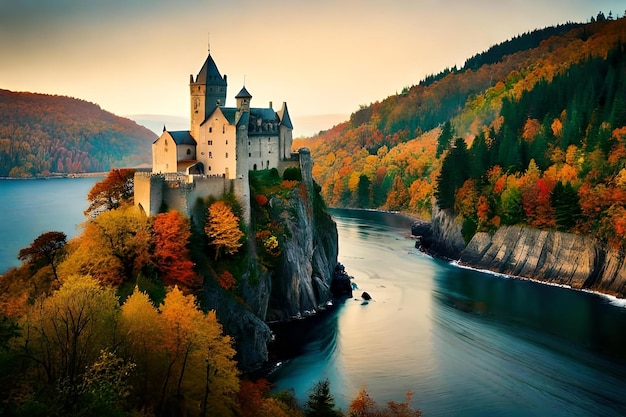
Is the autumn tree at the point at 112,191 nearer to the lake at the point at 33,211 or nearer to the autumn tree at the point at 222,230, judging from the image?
the lake at the point at 33,211

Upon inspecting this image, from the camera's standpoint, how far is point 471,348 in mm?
47719

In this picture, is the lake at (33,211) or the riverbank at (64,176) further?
the riverbank at (64,176)

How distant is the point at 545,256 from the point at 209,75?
3855 cm

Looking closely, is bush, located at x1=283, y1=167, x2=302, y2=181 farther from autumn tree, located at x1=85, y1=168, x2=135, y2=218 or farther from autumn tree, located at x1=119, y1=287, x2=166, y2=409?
autumn tree, located at x1=119, y1=287, x2=166, y2=409

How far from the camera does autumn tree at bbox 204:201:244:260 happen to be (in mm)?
47219

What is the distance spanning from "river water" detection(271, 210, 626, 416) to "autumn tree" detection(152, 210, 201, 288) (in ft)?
27.8

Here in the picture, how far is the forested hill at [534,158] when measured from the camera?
69.9 meters

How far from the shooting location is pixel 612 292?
62.5 meters

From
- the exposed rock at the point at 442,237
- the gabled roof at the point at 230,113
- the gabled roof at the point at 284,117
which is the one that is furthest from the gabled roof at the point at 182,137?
the exposed rock at the point at 442,237

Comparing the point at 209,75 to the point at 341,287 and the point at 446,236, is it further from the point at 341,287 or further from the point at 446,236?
the point at 446,236

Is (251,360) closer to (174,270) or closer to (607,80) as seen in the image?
(174,270)

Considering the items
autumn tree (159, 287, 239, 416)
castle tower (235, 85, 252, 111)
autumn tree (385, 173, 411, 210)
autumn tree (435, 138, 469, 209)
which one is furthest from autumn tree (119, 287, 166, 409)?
autumn tree (385, 173, 411, 210)

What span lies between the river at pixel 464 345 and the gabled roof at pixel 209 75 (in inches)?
844

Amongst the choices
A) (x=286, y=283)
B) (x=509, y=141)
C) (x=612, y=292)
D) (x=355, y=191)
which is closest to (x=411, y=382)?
(x=286, y=283)
